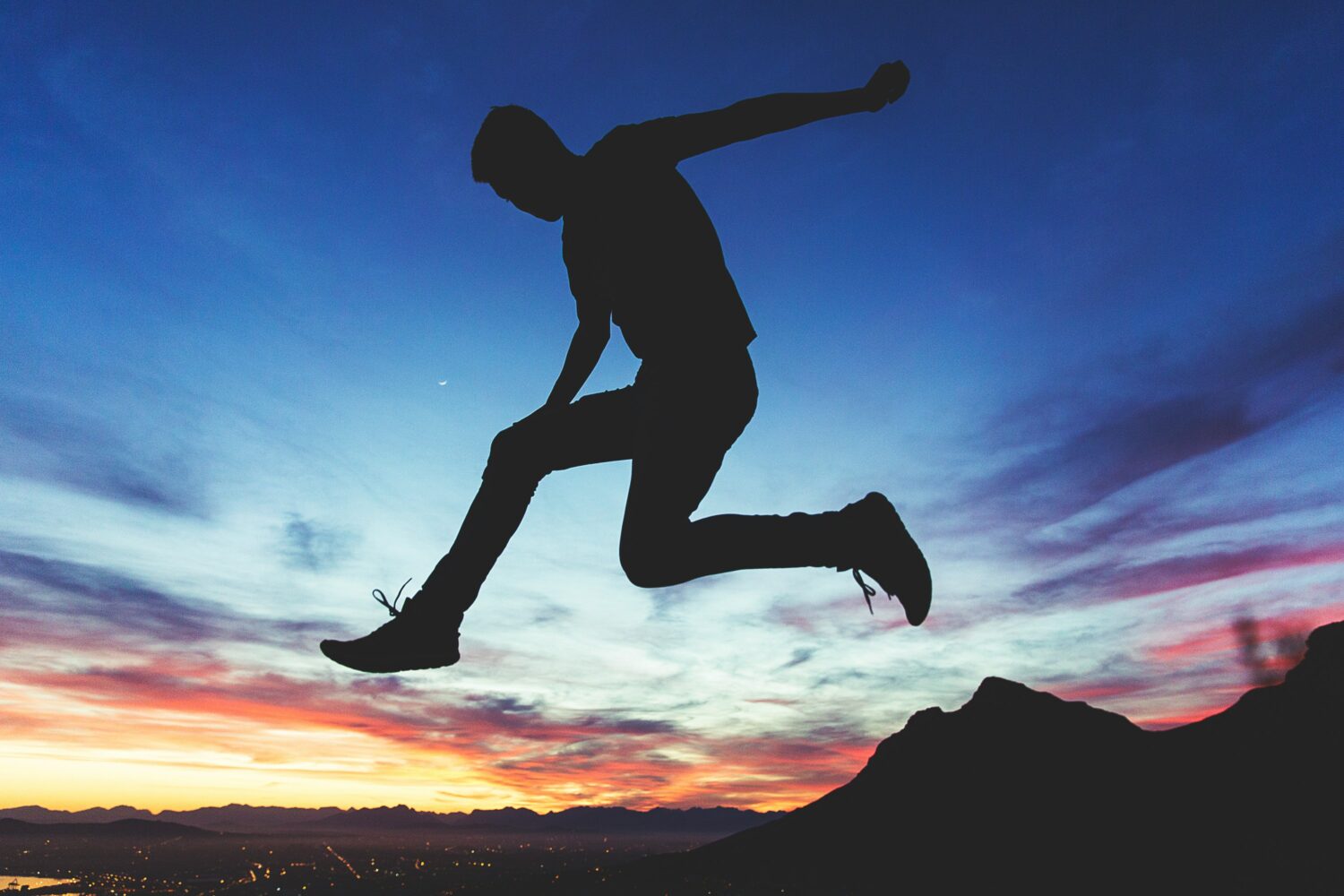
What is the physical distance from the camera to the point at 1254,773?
16.9ft

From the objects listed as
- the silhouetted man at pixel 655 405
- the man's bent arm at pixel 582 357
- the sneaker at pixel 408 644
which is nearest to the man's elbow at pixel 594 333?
the man's bent arm at pixel 582 357

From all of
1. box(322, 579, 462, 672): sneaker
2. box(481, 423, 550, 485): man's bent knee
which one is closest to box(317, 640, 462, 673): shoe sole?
box(322, 579, 462, 672): sneaker

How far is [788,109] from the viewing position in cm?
290

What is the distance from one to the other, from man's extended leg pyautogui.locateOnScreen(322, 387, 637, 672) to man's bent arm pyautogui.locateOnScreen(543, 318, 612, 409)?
40 centimetres

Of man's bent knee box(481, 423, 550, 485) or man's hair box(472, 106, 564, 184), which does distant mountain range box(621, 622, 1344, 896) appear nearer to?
man's bent knee box(481, 423, 550, 485)

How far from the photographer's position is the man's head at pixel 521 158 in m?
3.30

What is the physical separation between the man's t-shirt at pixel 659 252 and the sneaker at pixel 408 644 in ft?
5.23

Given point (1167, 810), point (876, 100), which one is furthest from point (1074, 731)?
point (876, 100)

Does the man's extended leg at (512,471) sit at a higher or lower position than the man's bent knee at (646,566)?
higher

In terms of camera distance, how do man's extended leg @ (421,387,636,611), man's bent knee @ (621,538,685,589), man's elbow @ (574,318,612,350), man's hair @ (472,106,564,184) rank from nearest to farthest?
man's bent knee @ (621,538,685,589)
man's hair @ (472,106,564,184)
man's extended leg @ (421,387,636,611)
man's elbow @ (574,318,612,350)

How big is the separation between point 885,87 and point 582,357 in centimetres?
196


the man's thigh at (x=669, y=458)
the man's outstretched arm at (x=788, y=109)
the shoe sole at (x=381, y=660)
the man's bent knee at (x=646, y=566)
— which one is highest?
the man's outstretched arm at (x=788, y=109)

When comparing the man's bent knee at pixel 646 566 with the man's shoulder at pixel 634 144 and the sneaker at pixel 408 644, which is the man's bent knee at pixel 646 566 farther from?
the man's shoulder at pixel 634 144

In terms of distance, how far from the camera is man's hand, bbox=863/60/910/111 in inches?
113
